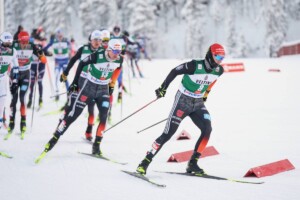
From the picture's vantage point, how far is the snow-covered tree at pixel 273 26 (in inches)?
2024

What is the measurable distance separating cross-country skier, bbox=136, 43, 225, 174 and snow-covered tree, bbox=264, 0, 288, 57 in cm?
4777

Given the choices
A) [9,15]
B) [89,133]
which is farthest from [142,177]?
[9,15]

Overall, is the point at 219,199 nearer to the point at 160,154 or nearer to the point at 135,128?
the point at 160,154

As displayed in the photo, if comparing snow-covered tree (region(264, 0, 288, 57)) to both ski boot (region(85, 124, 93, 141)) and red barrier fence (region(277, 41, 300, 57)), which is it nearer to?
red barrier fence (region(277, 41, 300, 57))

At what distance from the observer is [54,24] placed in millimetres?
61750

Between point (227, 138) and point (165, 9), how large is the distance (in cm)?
6839

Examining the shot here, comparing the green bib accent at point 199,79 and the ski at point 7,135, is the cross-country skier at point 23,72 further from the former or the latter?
the green bib accent at point 199,79

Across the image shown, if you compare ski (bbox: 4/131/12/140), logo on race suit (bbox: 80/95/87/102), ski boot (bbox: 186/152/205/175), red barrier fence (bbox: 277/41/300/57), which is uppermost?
red barrier fence (bbox: 277/41/300/57)

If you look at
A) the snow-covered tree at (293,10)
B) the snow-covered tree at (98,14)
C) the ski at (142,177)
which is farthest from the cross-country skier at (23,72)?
the snow-covered tree at (293,10)

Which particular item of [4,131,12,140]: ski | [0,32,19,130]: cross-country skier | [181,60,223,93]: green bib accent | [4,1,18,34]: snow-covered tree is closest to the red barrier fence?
[4,131,12,140]: ski

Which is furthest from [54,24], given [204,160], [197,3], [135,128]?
[204,160]

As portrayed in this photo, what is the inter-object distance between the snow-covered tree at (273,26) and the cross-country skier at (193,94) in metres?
47.8

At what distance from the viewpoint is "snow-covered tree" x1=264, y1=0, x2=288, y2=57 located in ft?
169

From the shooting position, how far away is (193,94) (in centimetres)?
659
